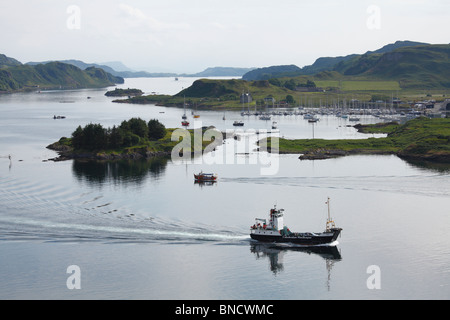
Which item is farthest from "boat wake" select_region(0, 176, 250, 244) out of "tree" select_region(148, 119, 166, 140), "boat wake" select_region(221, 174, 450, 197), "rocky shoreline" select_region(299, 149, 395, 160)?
"tree" select_region(148, 119, 166, 140)

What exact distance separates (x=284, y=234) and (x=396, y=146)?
74339 millimetres

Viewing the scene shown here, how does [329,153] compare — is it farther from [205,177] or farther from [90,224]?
[90,224]

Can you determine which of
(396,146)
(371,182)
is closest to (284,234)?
(371,182)

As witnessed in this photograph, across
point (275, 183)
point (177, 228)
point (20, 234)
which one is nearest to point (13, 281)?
point (20, 234)

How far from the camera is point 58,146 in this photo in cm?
12925

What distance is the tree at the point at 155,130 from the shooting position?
131m

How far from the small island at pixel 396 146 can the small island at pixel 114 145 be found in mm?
23051

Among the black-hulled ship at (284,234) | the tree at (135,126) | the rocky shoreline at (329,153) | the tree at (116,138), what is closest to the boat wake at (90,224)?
the black-hulled ship at (284,234)

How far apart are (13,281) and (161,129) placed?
273ft

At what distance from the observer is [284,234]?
62.5 metres

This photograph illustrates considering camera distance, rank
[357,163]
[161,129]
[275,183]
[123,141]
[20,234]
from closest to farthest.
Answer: [20,234]
[275,183]
[357,163]
[123,141]
[161,129]

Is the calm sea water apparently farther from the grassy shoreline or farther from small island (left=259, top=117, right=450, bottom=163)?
small island (left=259, top=117, right=450, bottom=163)

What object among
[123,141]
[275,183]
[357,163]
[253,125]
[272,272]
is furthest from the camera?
[253,125]
